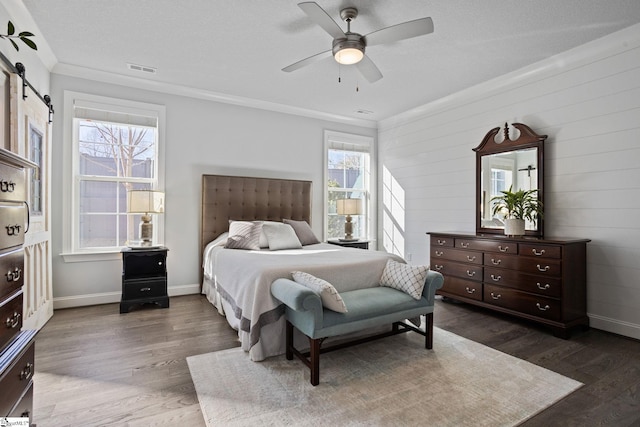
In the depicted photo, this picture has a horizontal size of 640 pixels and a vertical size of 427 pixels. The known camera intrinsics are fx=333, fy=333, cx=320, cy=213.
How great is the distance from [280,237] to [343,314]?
6.44 feet

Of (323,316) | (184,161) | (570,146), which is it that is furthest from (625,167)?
(184,161)

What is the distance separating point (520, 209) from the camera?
Result: 145 inches

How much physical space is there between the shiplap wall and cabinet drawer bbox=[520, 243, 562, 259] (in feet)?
1.74

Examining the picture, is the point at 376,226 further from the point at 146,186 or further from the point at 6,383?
the point at 6,383

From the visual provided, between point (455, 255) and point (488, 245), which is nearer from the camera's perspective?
point (488, 245)

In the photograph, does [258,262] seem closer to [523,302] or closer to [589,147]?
[523,302]

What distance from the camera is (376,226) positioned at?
6113 mm

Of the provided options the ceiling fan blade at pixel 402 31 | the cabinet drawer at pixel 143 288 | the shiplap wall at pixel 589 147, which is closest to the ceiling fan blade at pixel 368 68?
the ceiling fan blade at pixel 402 31

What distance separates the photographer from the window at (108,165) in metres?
3.92

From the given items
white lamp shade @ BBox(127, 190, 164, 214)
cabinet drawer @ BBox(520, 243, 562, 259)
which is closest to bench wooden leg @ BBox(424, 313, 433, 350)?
cabinet drawer @ BBox(520, 243, 562, 259)

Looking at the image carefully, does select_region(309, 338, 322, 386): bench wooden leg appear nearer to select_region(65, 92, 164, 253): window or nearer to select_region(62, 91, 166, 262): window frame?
select_region(65, 92, 164, 253): window

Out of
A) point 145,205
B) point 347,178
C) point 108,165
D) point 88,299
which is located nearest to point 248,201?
point 145,205

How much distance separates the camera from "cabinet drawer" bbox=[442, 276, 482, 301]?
382cm

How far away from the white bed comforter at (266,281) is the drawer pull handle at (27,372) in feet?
4.35
